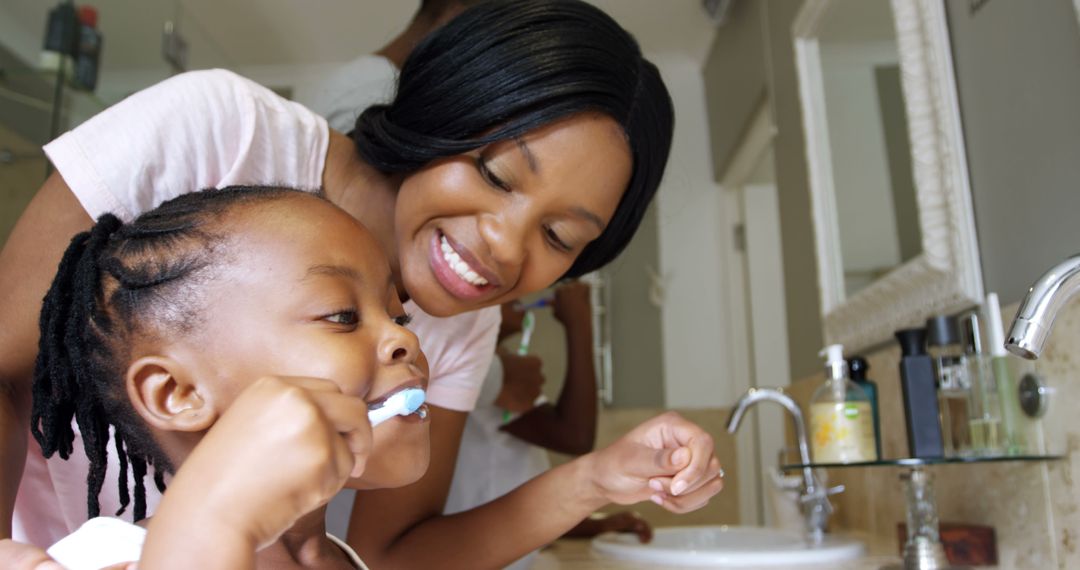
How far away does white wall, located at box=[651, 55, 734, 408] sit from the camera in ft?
9.36

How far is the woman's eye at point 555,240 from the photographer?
0.87 metres

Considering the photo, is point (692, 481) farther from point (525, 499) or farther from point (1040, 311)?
point (1040, 311)

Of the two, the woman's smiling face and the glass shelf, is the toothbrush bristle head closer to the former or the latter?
the woman's smiling face

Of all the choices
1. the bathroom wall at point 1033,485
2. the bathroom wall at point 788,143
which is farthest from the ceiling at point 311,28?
the bathroom wall at point 1033,485

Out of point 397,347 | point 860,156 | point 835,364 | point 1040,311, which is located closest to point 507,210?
point 397,347

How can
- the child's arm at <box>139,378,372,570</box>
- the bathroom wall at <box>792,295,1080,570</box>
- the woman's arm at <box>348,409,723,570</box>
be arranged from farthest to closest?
1. the bathroom wall at <box>792,295,1080,570</box>
2. the woman's arm at <box>348,409,723,570</box>
3. the child's arm at <box>139,378,372,570</box>

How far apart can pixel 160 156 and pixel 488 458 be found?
0.86 meters

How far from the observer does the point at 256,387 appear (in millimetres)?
446

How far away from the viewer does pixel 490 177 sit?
836 mm

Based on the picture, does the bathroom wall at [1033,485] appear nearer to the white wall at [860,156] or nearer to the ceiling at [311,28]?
the white wall at [860,156]

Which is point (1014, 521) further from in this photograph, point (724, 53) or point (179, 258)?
point (724, 53)

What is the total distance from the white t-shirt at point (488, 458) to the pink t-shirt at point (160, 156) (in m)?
0.66

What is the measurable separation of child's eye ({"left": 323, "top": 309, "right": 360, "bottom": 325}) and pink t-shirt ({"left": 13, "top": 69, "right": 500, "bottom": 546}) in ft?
0.84

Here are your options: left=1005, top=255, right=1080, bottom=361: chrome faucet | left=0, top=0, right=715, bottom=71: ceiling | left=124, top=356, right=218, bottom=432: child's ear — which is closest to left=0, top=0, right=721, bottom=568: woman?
left=124, top=356, right=218, bottom=432: child's ear
